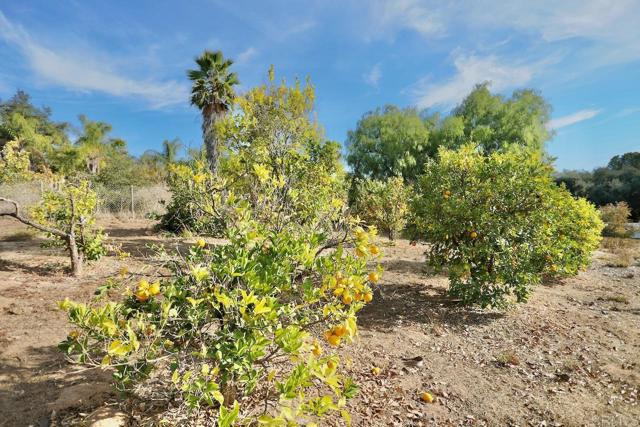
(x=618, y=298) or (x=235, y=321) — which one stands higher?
(x=235, y=321)

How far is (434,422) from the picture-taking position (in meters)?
2.90

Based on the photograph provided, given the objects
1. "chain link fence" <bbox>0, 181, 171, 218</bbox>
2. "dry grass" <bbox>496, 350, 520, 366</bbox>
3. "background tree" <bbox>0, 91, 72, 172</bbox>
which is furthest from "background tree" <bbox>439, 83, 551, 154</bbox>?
"background tree" <bbox>0, 91, 72, 172</bbox>

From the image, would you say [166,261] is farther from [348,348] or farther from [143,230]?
[143,230]

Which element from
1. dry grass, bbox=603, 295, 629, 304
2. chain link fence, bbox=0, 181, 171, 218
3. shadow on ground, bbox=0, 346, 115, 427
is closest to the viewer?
shadow on ground, bbox=0, 346, 115, 427

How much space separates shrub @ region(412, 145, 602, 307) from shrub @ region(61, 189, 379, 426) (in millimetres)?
3421

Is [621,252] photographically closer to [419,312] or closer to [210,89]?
[419,312]

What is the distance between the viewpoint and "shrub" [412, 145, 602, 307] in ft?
16.5

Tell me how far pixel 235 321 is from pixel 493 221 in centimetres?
430

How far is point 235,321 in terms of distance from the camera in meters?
2.03

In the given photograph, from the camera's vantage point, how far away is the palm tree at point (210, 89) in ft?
49.6

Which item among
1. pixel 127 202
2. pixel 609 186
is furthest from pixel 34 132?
pixel 609 186

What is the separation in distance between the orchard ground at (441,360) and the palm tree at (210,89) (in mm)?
10131

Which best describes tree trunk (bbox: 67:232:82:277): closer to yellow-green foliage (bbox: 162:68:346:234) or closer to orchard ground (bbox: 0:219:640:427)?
orchard ground (bbox: 0:219:640:427)

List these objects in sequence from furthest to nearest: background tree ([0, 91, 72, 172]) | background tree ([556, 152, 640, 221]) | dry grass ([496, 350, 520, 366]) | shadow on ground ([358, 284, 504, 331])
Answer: background tree ([0, 91, 72, 172]) < background tree ([556, 152, 640, 221]) < shadow on ground ([358, 284, 504, 331]) < dry grass ([496, 350, 520, 366])
